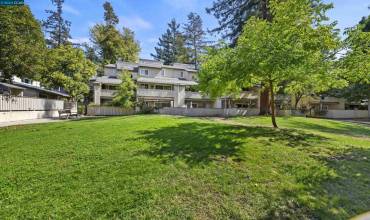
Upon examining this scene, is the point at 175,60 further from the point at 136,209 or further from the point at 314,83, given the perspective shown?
the point at 136,209

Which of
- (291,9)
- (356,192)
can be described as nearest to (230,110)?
(291,9)

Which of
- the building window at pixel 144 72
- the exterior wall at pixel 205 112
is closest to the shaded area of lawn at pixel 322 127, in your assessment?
the exterior wall at pixel 205 112

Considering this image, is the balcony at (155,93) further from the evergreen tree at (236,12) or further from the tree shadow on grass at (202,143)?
the tree shadow on grass at (202,143)

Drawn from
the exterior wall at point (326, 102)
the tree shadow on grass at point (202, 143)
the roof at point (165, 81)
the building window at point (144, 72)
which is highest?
the building window at point (144, 72)

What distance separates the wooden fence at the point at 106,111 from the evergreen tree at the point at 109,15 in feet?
101

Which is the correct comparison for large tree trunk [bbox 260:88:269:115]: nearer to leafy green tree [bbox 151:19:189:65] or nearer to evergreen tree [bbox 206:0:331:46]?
evergreen tree [bbox 206:0:331:46]

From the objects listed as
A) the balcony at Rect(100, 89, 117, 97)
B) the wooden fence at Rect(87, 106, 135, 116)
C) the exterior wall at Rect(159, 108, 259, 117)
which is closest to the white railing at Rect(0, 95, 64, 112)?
the wooden fence at Rect(87, 106, 135, 116)

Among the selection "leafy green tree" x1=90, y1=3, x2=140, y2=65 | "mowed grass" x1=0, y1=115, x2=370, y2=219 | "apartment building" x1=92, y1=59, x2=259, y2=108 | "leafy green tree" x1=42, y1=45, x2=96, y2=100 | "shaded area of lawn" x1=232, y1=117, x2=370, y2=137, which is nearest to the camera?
"mowed grass" x1=0, y1=115, x2=370, y2=219

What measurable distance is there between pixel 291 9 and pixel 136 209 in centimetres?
930

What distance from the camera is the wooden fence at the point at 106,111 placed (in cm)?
3198

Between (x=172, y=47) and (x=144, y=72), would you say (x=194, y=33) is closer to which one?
(x=172, y=47)

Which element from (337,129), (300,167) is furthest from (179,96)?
(300,167)

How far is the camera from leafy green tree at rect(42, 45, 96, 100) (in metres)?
31.1

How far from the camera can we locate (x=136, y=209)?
15.8 feet
